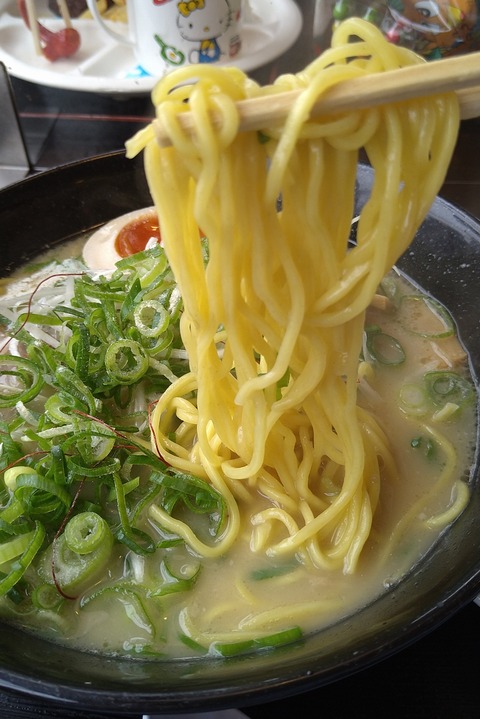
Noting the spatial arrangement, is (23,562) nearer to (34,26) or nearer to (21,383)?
(21,383)

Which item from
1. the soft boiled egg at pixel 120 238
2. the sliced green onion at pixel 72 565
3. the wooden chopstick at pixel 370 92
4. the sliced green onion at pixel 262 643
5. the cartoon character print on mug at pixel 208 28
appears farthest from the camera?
the cartoon character print on mug at pixel 208 28

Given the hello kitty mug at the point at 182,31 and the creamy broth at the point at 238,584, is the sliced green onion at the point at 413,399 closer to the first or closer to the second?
the creamy broth at the point at 238,584

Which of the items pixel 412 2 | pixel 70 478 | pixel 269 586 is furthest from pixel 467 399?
pixel 412 2

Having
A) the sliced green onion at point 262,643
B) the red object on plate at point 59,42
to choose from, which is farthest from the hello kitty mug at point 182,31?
the sliced green onion at point 262,643

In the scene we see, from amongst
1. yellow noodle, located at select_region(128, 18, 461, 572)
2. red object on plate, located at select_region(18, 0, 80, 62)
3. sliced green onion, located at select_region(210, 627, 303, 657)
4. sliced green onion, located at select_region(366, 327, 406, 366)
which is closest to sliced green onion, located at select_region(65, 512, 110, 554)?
yellow noodle, located at select_region(128, 18, 461, 572)

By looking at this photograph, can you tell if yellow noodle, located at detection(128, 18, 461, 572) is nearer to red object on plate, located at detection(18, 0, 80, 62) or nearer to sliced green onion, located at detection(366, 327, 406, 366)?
sliced green onion, located at detection(366, 327, 406, 366)

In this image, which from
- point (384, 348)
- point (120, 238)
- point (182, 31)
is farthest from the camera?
point (182, 31)

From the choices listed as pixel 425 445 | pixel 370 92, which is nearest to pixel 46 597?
pixel 425 445
